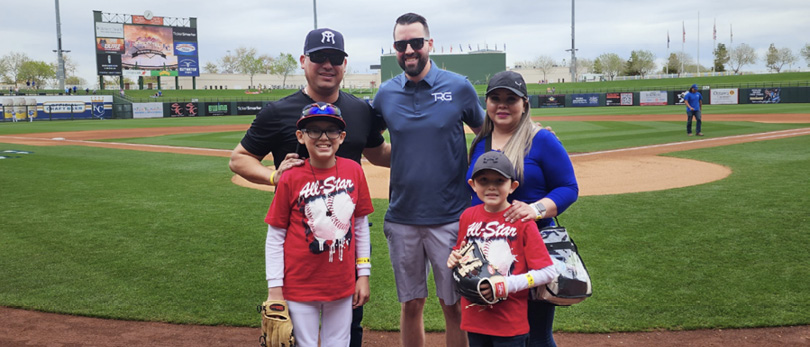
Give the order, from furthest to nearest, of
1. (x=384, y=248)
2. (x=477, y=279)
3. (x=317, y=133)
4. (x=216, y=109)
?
(x=216, y=109) < (x=384, y=248) < (x=317, y=133) < (x=477, y=279)

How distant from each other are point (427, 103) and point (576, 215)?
18.2 ft

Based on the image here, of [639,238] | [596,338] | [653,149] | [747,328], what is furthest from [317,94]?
[653,149]

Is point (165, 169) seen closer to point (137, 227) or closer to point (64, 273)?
point (137, 227)

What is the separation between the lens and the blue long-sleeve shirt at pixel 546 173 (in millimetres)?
3197

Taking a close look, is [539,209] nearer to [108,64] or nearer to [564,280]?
[564,280]

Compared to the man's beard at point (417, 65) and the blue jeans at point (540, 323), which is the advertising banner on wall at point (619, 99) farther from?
the blue jeans at point (540, 323)

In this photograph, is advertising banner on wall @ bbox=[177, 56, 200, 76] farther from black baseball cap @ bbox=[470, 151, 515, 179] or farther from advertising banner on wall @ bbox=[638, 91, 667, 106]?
black baseball cap @ bbox=[470, 151, 515, 179]

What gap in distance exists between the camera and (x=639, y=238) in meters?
7.16

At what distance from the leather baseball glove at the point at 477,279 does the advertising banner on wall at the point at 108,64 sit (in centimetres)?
7305

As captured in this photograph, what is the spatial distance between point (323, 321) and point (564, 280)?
1311 millimetres

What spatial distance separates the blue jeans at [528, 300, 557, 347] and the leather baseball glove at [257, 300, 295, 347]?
127cm

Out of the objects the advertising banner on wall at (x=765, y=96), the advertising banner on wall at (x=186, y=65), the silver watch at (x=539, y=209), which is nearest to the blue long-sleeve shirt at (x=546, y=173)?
the silver watch at (x=539, y=209)

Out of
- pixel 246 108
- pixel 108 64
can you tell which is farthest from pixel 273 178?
pixel 108 64

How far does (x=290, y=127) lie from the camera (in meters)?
3.53
